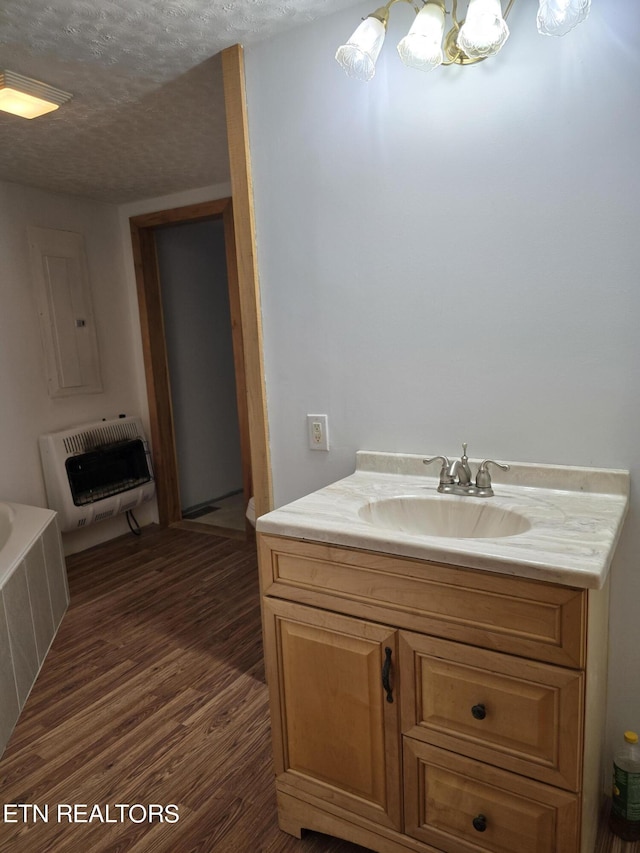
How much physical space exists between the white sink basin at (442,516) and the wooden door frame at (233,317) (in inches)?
24.5

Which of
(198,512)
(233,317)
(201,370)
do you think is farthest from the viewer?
(201,370)

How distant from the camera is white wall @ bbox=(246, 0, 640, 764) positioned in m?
1.46

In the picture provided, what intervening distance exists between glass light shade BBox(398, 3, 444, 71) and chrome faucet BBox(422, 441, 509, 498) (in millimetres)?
1015

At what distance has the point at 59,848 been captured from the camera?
1539 millimetres

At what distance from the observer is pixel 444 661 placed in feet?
4.12

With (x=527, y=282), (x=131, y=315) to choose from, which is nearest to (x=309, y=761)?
(x=527, y=282)

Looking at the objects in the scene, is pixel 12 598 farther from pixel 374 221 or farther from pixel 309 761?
pixel 374 221

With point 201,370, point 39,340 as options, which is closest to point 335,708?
point 39,340

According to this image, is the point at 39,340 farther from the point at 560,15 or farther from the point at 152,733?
the point at 560,15

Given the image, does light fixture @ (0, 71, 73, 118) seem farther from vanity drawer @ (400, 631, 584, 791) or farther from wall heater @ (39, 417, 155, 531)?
vanity drawer @ (400, 631, 584, 791)

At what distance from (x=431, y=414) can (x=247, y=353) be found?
70 centimetres

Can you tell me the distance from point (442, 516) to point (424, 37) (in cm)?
122

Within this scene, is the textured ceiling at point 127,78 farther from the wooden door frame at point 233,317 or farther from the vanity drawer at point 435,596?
the vanity drawer at point 435,596

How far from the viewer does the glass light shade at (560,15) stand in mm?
1270
